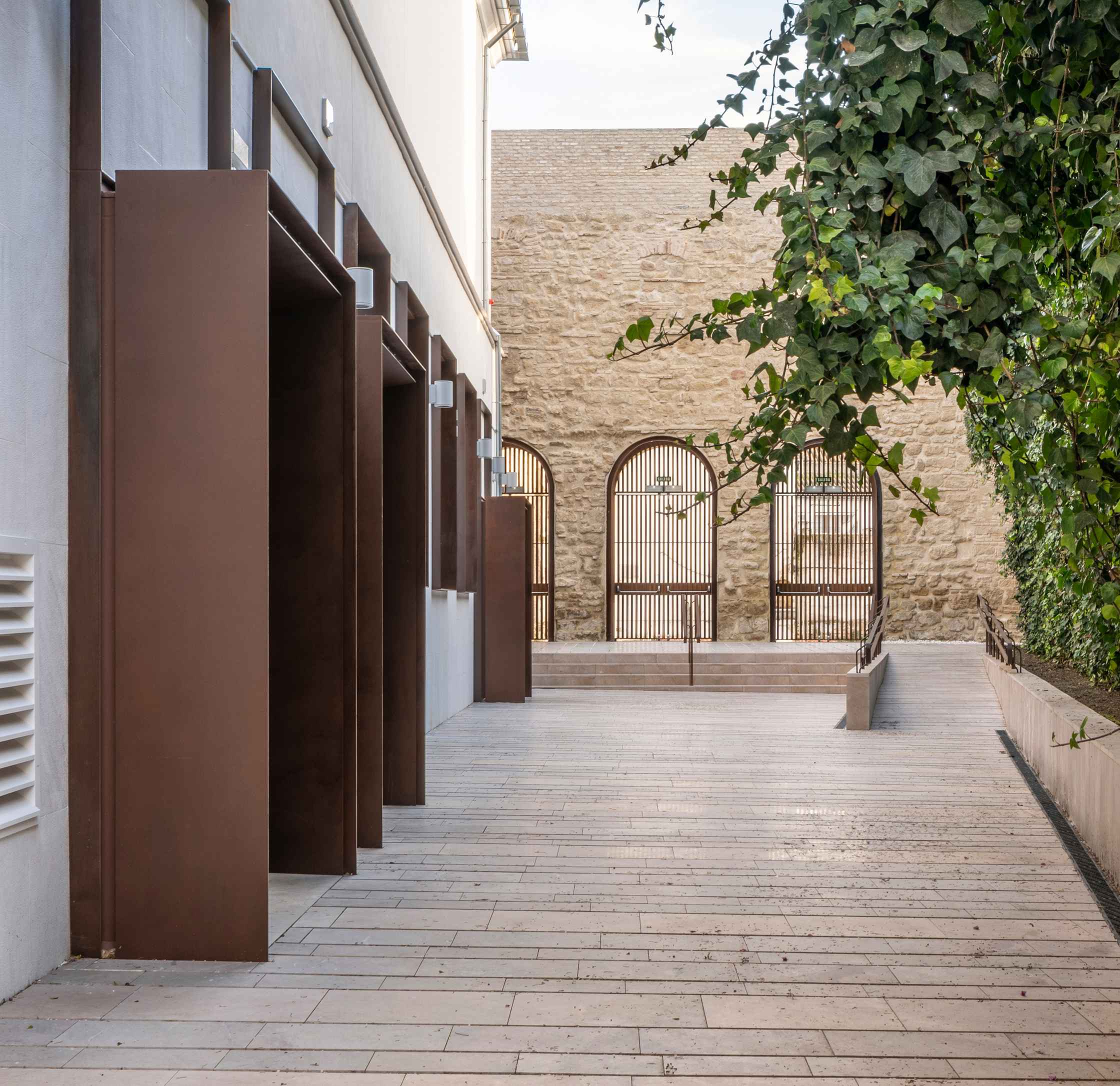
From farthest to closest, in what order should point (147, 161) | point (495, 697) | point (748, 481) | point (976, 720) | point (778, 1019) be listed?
point (748, 481)
point (495, 697)
point (976, 720)
point (147, 161)
point (778, 1019)

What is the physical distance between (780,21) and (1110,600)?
1.61 metres

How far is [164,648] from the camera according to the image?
3.51 meters

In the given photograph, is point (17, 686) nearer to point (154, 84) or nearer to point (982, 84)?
point (154, 84)

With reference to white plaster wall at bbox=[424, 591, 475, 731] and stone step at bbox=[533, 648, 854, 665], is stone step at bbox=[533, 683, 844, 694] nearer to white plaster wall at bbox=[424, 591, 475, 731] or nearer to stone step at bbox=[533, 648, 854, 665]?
stone step at bbox=[533, 648, 854, 665]

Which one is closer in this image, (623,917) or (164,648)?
(164,648)

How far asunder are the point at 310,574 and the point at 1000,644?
7489 mm

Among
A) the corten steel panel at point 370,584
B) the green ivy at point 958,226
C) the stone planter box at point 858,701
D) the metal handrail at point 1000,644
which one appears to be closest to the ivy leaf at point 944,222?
the green ivy at point 958,226

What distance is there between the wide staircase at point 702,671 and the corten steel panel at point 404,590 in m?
7.93

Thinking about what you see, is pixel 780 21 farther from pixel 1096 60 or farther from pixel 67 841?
pixel 67 841

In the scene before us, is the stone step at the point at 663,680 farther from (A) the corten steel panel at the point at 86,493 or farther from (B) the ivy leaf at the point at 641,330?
(B) the ivy leaf at the point at 641,330

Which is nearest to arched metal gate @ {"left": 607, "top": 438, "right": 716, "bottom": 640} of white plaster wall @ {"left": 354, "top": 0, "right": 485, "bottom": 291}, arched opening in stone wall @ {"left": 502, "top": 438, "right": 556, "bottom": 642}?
arched opening in stone wall @ {"left": 502, "top": 438, "right": 556, "bottom": 642}

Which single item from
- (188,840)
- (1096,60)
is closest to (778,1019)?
(188,840)

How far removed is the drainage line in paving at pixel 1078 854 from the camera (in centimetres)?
429

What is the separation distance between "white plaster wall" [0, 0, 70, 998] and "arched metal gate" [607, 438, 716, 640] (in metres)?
14.1
